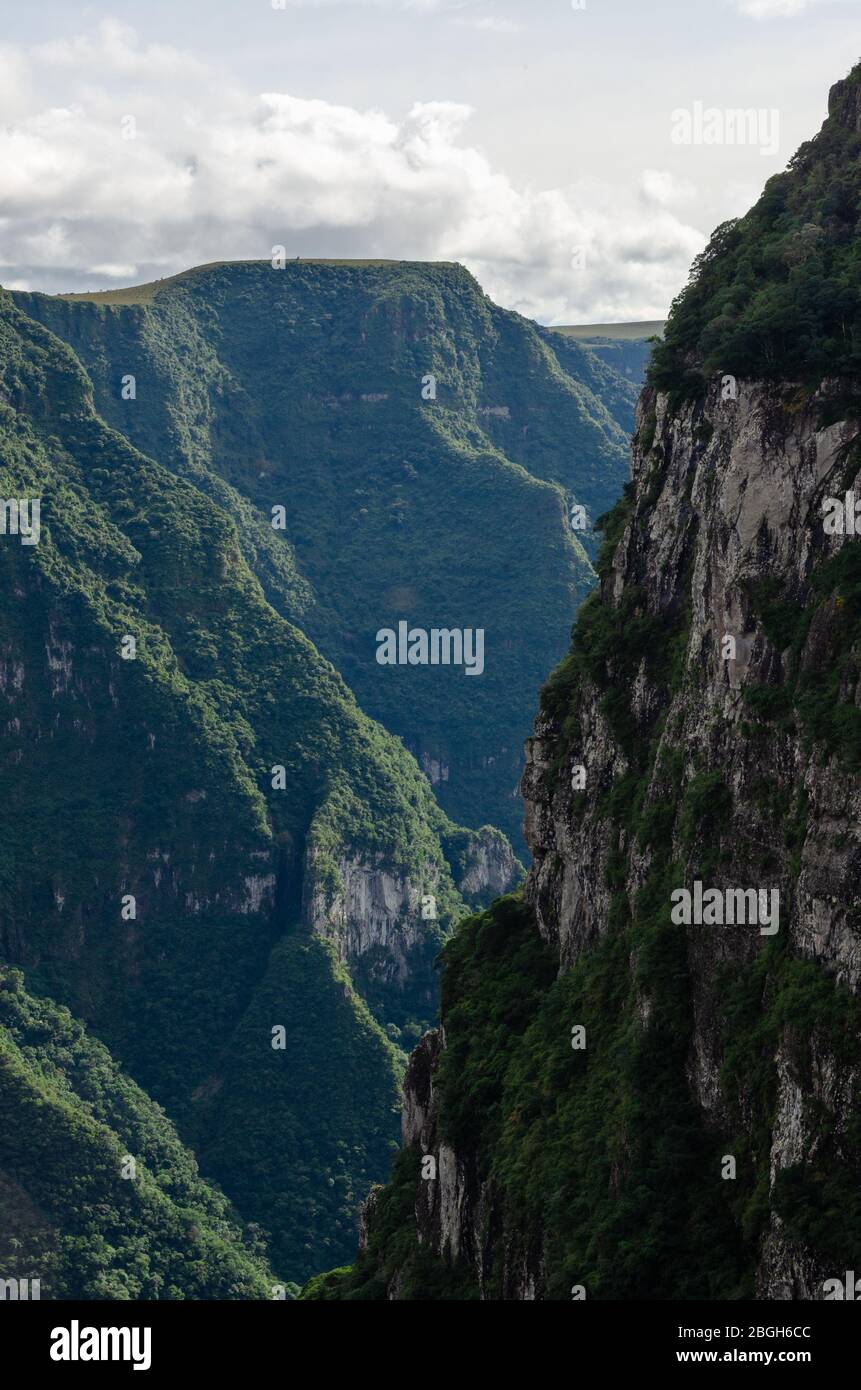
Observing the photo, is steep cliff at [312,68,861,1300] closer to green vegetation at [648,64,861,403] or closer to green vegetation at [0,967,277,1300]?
green vegetation at [648,64,861,403]

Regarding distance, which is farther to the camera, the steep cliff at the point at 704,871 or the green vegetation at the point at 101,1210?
the green vegetation at the point at 101,1210

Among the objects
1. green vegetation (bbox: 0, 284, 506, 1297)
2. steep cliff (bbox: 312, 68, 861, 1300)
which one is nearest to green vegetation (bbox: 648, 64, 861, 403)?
steep cliff (bbox: 312, 68, 861, 1300)

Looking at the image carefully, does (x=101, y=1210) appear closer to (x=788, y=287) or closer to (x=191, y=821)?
(x=191, y=821)

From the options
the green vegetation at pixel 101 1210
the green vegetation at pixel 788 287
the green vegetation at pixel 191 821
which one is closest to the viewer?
the green vegetation at pixel 788 287

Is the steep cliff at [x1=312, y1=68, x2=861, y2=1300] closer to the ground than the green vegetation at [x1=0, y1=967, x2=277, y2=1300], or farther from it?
farther from it

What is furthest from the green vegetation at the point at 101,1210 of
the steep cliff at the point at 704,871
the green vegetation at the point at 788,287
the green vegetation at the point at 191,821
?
the green vegetation at the point at 788,287

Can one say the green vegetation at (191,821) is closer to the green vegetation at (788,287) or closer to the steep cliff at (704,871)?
the steep cliff at (704,871)

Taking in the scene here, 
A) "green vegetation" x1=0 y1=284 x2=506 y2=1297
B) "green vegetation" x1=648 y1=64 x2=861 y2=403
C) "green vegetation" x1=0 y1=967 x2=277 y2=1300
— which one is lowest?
"green vegetation" x1=0 y1=967 x2=277 y2=1300

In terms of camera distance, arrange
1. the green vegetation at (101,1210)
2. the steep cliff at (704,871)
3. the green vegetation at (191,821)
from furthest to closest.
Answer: the green vegetation at (191,821) → the green vegetation at (101,1210) → the steep cliff at (704,871)

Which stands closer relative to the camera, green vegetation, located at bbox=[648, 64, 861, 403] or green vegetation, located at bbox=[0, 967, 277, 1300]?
green vegetation, located at bbox=[648, 64, 861, 403]

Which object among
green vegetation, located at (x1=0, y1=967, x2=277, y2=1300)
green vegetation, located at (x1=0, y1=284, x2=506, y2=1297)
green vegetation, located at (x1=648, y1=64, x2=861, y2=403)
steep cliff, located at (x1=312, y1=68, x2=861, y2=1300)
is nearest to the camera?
steep cliff, located at (x1=312, y1=68, x2=861, y2=1300)

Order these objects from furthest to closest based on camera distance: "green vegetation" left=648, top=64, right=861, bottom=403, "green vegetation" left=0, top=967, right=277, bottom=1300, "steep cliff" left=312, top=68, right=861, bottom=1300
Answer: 1. "green vegetation" left=0, top=967, right=277, bottom=1300
2. "green vegetation" left=648, top=64, right=861, bottom=403
3. "steep cliff" left=312, top=68, right=861, bottom=1300
